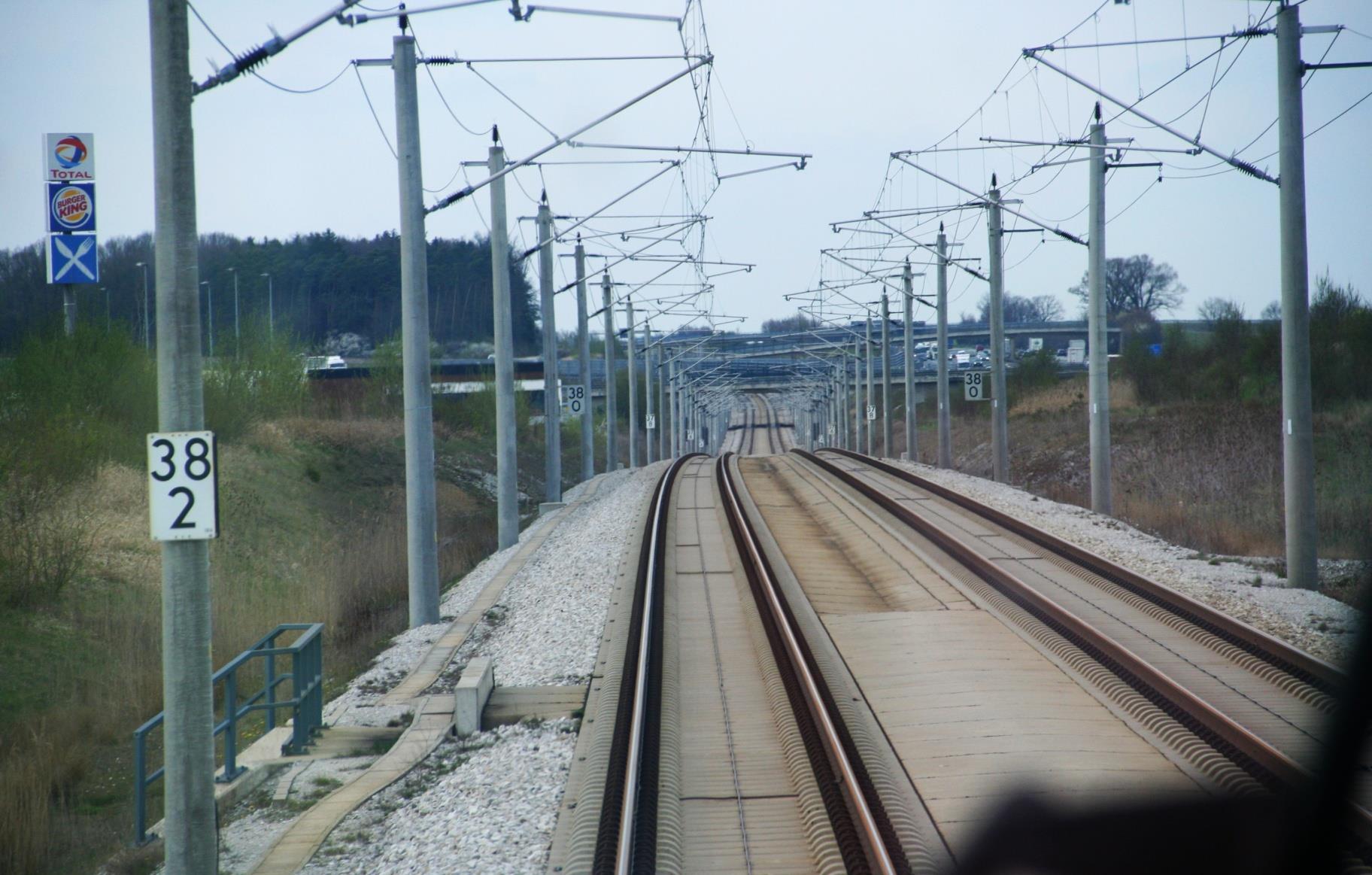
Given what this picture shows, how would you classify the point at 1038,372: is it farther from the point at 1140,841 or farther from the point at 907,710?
the point at 1140,841

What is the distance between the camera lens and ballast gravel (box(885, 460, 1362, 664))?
13227mm

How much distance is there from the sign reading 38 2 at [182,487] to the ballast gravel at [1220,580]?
7927mm

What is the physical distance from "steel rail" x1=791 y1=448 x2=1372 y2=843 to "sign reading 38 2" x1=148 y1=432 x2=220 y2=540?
6702 millimetres

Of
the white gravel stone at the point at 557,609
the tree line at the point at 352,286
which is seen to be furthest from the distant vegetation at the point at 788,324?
the white gravel stone at the point at 557,609

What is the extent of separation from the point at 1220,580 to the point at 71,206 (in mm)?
20010

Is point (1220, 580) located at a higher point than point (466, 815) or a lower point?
higher

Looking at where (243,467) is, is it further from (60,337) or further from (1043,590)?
(1043,590)

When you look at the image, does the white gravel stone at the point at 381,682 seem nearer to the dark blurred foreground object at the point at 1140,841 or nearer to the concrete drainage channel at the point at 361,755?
→ the concrete drainage channel at the point at 361,755

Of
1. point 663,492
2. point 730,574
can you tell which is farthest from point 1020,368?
point 730,574

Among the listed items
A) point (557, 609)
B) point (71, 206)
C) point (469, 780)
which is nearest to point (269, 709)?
point (469, 780)

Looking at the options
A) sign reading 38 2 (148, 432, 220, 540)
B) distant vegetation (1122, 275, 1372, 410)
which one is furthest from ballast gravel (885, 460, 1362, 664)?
distant vegetation (1122, 275, 1372, 410)

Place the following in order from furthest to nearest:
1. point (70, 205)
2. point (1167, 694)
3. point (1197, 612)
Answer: point (70, 205), point (1197, 612), point (1167, 694)

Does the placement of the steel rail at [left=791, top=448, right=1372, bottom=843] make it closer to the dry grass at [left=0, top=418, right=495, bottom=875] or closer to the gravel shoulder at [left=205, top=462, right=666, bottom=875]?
the gravel shoulder at [left=205, top=462, right=666, bottom=875]

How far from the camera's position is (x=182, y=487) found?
7.98 m
